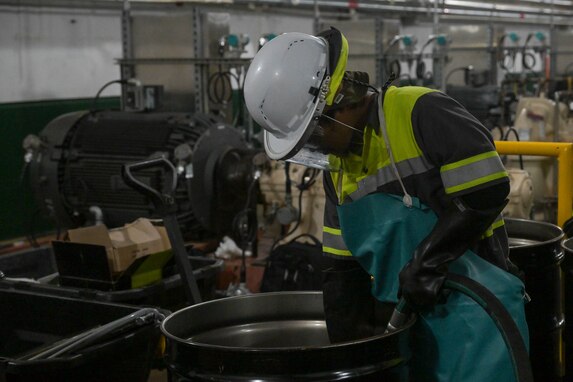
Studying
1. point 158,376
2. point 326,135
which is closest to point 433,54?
point 158,376

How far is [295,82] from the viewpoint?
5.54ft

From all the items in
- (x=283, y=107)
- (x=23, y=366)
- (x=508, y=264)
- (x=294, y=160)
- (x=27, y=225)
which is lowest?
(x=27, y=225)

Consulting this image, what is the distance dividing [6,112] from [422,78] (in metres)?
3.73

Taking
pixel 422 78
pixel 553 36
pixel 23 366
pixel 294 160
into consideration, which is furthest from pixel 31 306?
pixel 553 36

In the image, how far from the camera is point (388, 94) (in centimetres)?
172

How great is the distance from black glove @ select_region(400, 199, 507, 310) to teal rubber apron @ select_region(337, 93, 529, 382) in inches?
3.2

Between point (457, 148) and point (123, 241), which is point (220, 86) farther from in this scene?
point (457, 148)

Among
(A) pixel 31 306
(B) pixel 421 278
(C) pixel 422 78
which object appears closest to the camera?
(B) pixel 421 278

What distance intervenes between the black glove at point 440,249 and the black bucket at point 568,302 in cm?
79

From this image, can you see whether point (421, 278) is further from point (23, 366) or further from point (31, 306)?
point (31, 306)

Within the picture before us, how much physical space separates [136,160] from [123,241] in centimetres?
146

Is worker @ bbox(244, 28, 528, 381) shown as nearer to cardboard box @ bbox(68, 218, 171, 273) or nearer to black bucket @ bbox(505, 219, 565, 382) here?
black bucket @ bbox(505, 219, 565, 382)

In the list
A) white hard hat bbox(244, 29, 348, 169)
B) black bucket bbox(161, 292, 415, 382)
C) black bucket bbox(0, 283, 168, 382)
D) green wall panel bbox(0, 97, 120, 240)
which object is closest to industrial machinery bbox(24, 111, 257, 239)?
green wall panel bbox(0, 97, 120, 240)

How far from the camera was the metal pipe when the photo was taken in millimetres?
2602
